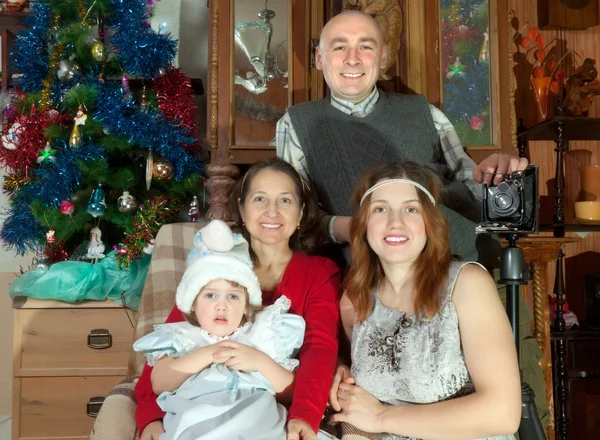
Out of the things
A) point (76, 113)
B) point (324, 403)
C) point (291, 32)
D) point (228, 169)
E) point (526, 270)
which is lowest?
point (324, 403)

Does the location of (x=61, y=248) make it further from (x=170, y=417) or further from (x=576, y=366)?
(x=576, y=366)

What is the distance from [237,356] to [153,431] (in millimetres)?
244

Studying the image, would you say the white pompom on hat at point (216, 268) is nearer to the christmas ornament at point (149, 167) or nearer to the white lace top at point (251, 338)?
the white lace top at point (251, 338)

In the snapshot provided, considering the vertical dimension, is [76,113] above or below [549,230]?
above

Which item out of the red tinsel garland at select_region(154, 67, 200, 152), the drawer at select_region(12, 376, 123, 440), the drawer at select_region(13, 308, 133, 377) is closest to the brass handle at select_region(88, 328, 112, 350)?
the drawer at select_region(13, 308, 133, 377)

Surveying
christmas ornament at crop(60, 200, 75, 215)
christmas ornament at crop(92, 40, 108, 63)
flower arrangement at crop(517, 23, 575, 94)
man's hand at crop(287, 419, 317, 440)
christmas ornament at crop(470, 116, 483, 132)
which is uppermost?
flower arrangement at crop(517, 23, 575, 94)

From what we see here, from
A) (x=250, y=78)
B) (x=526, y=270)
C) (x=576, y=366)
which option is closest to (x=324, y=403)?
(x=526, y=270)

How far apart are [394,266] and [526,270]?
11.4 inches

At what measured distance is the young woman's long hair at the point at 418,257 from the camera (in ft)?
4.55

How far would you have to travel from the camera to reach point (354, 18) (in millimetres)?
1887

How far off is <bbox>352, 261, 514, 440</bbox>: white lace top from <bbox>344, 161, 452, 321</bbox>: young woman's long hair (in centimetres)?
3

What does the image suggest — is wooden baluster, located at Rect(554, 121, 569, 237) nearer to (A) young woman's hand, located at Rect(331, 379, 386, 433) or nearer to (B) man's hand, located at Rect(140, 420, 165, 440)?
(A) young woman's hand, located at Rect(331, 379, 386, 433)

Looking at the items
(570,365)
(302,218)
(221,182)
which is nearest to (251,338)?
(302,218)

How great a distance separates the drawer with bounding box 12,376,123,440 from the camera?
2.21 m
